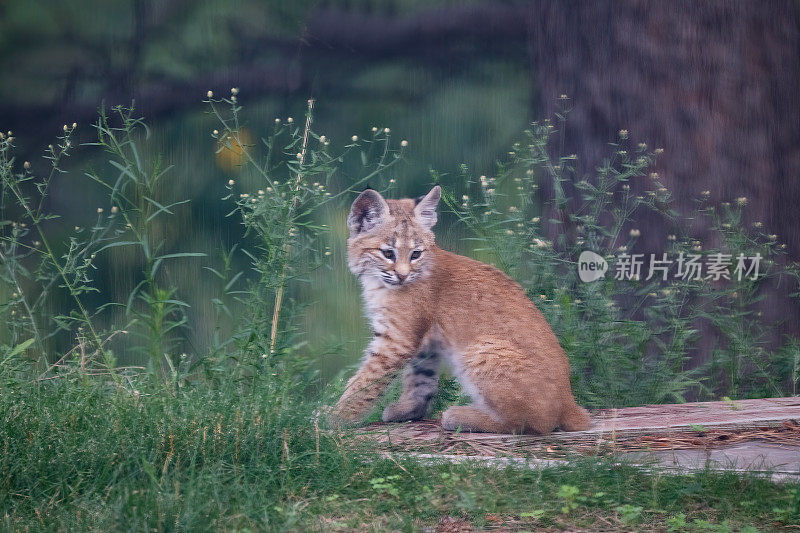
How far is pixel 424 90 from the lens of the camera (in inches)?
358

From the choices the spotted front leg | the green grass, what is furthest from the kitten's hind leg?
the green grass

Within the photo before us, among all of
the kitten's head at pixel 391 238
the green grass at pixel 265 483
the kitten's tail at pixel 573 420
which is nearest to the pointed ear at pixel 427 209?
the kitten's head at pixel 391 238

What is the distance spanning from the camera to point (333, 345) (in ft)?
15.9

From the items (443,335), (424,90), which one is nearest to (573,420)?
(443,335)

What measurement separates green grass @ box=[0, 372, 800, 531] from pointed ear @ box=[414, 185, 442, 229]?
1.57 m

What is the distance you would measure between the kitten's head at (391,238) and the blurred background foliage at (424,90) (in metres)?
1.19

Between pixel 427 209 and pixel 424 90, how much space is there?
13.6 feet

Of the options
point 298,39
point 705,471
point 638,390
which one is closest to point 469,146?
point 298,39

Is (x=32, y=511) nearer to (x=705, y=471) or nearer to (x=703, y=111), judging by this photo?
(x=705, y=471)

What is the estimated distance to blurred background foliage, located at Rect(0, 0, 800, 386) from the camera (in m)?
6.29

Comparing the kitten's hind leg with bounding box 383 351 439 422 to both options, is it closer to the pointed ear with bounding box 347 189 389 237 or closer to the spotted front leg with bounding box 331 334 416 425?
the spotted front leg with bounding box 331 334 416 425

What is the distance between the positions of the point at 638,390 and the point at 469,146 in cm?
436

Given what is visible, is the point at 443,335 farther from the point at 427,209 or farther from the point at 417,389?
the point at 427,209

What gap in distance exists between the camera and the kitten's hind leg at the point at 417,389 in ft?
16.3
